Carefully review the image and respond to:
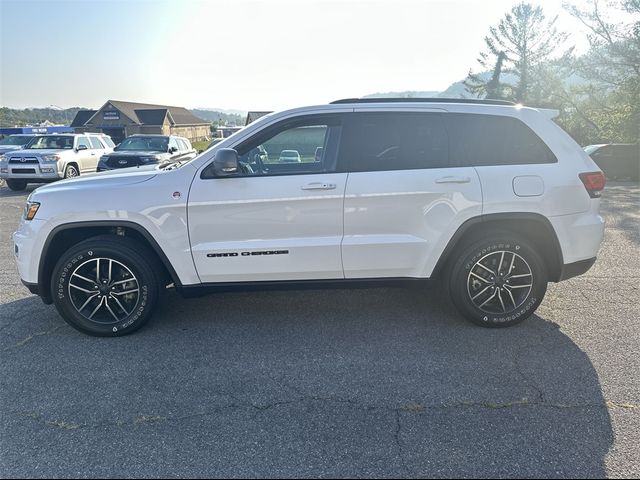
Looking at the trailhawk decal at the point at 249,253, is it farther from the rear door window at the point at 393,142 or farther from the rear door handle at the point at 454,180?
the rear door handle at the point at 454,180

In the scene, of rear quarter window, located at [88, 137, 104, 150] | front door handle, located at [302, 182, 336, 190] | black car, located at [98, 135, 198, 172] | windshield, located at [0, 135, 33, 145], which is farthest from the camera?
windshield, located at [0, 135, 33, 145]

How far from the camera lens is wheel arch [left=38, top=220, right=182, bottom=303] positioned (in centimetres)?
350

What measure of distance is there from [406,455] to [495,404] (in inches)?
31.0

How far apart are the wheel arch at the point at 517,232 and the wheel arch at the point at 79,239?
93.0 inches

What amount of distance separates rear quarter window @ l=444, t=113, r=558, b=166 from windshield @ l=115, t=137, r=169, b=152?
11918mm

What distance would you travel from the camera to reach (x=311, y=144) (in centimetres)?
Result: 380

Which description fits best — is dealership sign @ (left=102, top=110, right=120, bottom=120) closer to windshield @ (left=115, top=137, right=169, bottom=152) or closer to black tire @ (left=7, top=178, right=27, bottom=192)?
black tire @ (left=7, top=178, right=27, bottom=192)

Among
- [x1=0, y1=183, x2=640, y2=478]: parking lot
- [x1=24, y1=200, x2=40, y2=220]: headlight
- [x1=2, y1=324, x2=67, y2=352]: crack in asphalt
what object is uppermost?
[x1=24, y1=200, x2=40, y2=220]: headlight

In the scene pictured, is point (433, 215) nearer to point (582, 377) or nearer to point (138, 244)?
point (582, 377)

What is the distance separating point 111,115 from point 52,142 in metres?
51.8

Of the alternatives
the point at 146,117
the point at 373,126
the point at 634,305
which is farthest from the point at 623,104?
the point at 146,117

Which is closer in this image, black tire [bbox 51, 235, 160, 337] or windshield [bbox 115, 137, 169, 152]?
black tire [bbox 51, 235, 160, 337]

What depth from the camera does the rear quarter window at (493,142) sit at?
3619 mm

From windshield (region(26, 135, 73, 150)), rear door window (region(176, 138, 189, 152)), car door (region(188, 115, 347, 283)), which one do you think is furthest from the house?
car door (region(188, 115, 347, 283))
